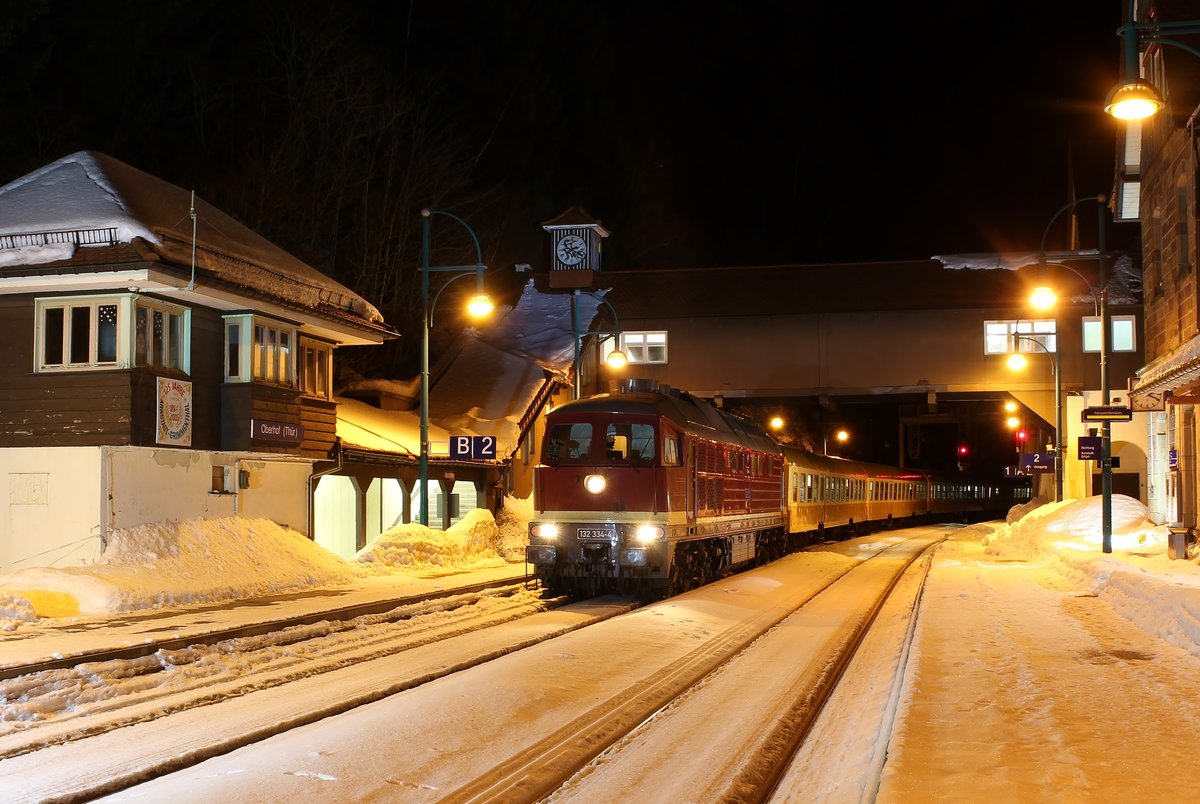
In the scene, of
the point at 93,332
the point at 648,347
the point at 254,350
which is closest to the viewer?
the point at 93,332

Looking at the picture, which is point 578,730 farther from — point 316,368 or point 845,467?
point 845,467

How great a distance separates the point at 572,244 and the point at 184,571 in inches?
1285

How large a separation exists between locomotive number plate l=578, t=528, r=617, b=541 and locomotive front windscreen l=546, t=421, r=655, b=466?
114 centimetres

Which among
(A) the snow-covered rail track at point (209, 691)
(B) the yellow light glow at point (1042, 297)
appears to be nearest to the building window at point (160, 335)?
(A) the snow-covered rail track at point (209, 691)

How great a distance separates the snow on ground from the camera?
52.5 ft

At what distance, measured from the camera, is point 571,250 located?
49188 mm

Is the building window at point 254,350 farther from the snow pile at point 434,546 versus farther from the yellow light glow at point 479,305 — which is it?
the snow pile at point 434,546

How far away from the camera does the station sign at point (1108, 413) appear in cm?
2355

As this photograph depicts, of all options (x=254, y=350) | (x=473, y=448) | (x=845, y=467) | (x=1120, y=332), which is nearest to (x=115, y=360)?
(x=254, y=350)

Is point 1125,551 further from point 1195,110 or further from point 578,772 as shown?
point 578,772

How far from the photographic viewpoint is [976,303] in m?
44.2

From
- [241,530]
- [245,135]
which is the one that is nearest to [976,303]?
[245,135]

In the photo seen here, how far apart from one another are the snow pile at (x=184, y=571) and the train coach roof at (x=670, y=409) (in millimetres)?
5583

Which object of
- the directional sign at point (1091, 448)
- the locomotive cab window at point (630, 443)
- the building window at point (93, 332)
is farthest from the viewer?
the directional sign at point (1091, 448)
